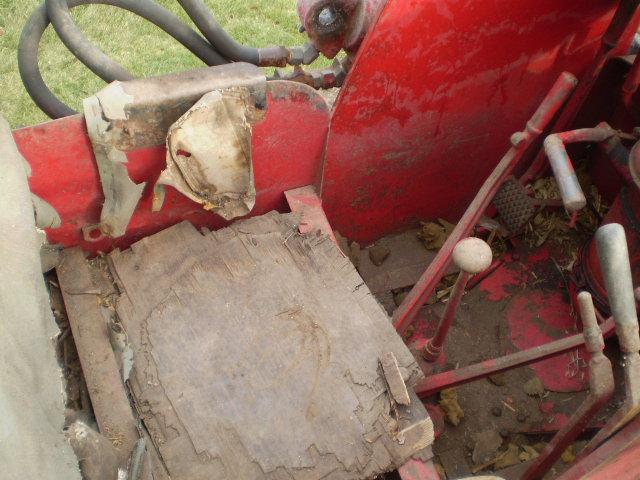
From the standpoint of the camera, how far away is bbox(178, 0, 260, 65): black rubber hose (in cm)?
222

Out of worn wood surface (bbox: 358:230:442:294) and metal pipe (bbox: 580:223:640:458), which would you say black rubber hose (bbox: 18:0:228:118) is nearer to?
worn wood surface (bbox: 358:230:442:294)

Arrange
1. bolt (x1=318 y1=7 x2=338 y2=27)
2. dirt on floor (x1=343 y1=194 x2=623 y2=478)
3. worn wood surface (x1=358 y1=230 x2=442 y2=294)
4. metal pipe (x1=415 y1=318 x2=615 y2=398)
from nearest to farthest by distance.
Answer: metal pipe (x1=415 y1=318 x2=615 y2=398) < bolt (x1=318 y1=7 x2=338 y2=27) < dirt on floor (x1=343 y1=194 x2=623 y2=478) < worn wood surface (x1=358 y1=230 x2=442 y2=294)

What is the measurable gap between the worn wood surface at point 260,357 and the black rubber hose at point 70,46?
56 centimetres

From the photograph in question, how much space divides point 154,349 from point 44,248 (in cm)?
42

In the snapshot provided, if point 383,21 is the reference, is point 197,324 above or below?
below

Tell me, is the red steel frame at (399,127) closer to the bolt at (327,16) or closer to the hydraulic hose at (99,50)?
the bolt at (327,16)

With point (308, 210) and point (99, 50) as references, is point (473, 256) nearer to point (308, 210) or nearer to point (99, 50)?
point (308, 210)

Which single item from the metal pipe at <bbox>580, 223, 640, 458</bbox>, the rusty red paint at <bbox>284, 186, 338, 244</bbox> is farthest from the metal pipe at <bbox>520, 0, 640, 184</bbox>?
the metal pipe at <bbox>580, 223, 640, 458</bbox>

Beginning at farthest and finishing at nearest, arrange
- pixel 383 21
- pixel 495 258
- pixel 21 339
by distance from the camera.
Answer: pixel 495 258
pixel 383 21
pixel 21 339

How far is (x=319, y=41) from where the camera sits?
2111 millimetres

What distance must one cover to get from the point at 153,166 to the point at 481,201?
1045 millimetres

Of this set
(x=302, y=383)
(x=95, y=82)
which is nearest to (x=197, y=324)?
(x=302, y=383)

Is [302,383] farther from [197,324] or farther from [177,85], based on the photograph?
[177,85]

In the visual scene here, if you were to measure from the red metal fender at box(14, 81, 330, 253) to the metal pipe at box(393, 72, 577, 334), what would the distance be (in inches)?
18.9
